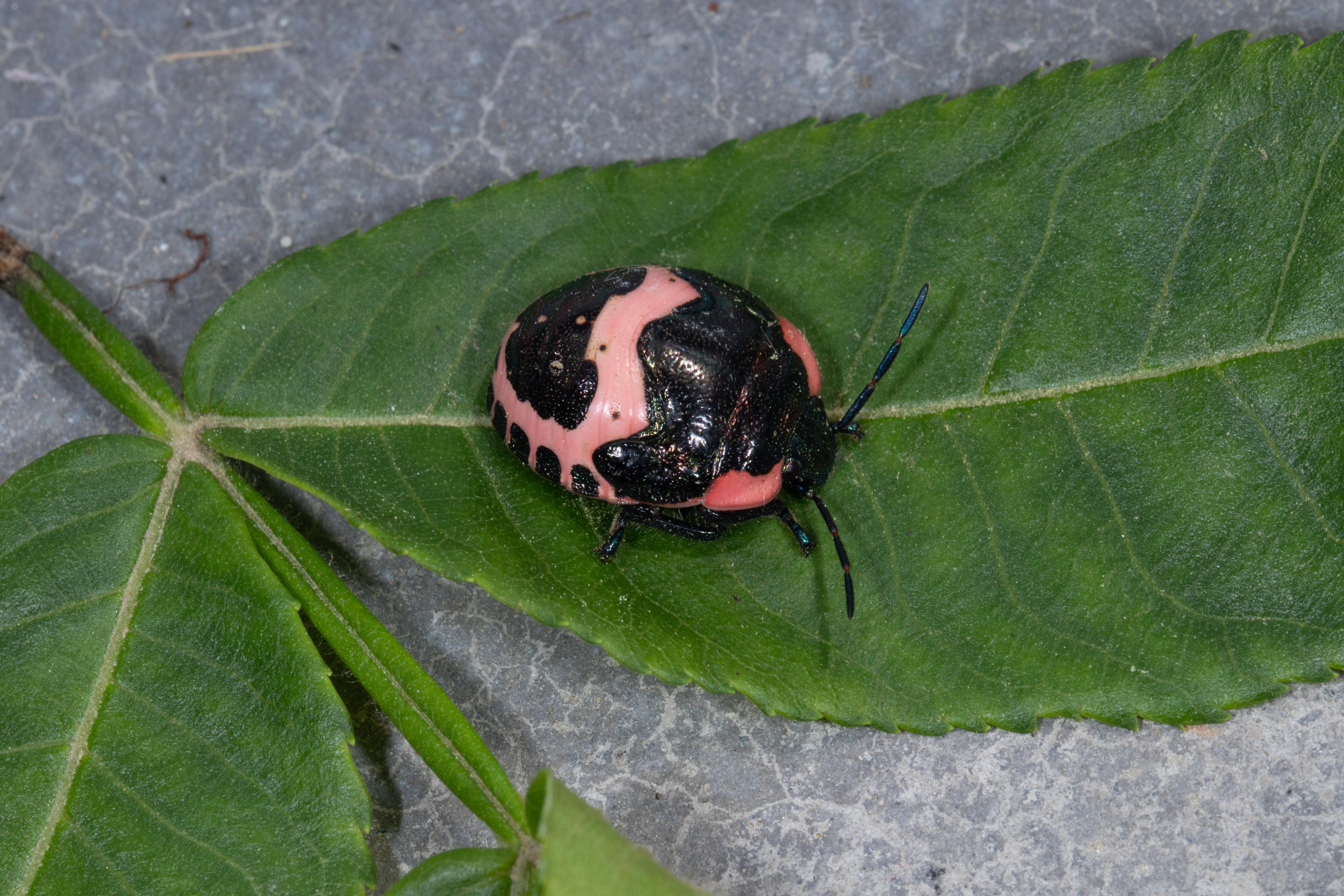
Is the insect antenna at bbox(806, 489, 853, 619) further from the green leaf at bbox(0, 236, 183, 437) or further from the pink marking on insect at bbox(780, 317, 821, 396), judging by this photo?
the green leaf at bbox(0, 236, 183, 437)

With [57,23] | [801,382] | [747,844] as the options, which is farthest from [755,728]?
[57,23]

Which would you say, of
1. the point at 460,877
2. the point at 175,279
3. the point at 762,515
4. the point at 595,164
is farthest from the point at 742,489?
the point at 175,279

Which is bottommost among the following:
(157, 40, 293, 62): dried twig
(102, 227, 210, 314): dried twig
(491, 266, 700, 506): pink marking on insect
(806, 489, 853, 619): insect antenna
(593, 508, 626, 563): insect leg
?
(806, 489, 853, 619): insect antenna

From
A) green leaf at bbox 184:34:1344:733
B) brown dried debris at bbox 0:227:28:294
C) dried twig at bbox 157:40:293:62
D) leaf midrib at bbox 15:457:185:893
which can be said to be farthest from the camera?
dried twig at bbox 157:40:293:62

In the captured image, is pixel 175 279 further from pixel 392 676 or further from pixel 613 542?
pixel 613 542

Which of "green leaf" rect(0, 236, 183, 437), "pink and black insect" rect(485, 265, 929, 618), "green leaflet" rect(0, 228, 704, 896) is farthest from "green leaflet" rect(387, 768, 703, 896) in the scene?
"green leaf" rect(0, 236, 183, 437)

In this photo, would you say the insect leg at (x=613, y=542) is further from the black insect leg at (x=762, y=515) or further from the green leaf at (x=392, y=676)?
the green leaf at (x=392, y=676)

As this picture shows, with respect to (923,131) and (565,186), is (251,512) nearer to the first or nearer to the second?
(565,186)
